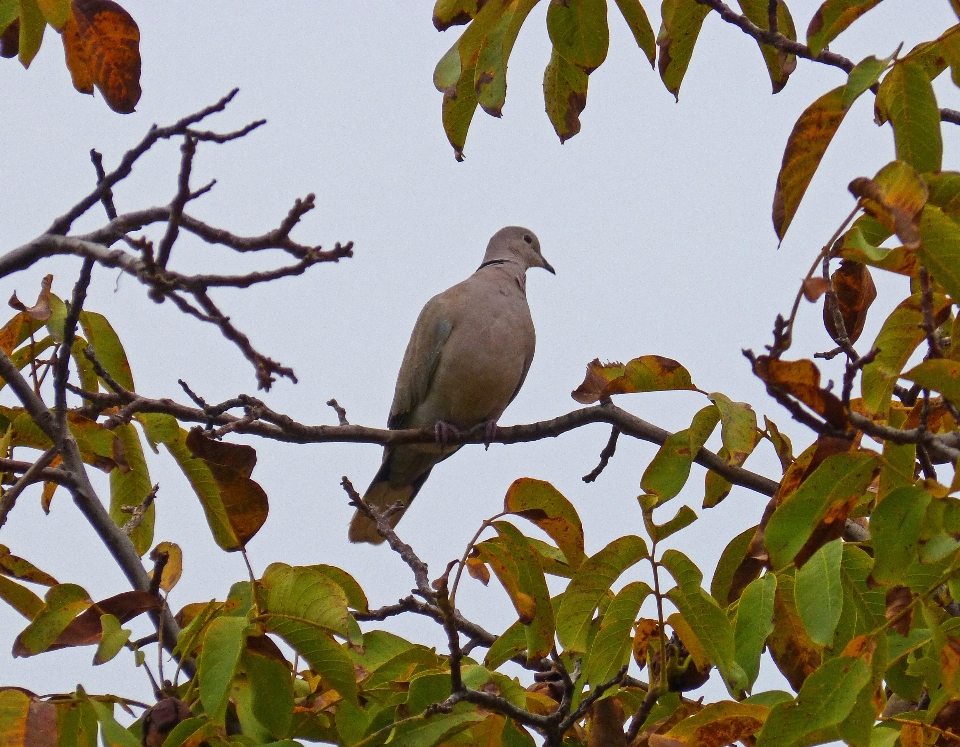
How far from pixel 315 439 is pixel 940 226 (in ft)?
6.02

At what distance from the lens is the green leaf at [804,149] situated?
1.79 metres

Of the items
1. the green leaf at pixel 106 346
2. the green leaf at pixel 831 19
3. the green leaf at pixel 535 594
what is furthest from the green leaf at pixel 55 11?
the green leaf at pixel 831 19

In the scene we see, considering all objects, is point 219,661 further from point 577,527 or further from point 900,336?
point 900,336

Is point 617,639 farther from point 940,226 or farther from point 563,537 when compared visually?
point 940,226

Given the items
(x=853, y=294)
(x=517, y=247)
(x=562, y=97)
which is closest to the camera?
(x=853, y=294)

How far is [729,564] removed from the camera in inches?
89.0

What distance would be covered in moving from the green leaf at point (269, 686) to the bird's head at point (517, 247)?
423cm

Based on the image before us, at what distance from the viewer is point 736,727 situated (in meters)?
1.83

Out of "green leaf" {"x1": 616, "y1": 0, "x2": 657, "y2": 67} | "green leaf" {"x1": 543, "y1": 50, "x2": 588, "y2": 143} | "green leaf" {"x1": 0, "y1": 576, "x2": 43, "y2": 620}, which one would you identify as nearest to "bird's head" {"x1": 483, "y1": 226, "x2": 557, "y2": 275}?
"green leaf" {"x1": 543, "y1": 50, "x2": 588, "y2": 143}

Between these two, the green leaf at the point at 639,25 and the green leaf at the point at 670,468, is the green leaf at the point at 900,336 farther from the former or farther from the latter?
the green leaf at the point at 639,25

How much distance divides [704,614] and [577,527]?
0.30 metres

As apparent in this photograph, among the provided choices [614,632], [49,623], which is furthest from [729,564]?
[49,623]

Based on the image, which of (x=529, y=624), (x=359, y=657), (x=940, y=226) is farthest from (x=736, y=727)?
(x=940, y=226)

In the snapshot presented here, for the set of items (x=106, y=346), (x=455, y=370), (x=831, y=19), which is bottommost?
(x=106, y=346)
